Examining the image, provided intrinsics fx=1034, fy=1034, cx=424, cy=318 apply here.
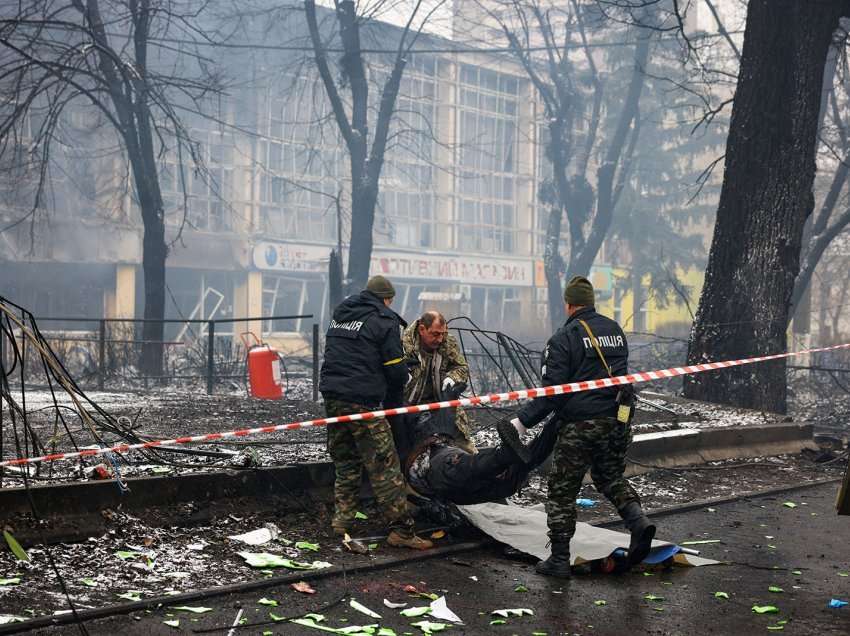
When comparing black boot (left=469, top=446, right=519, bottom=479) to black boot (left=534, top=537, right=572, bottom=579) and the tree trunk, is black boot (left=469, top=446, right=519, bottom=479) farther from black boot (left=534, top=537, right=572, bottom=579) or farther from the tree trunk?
the tree trunk

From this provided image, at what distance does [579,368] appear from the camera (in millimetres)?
6547

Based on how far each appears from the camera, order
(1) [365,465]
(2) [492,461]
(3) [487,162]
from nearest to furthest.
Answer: (2) [492,461], (1) [365,465], (3) [487,162]

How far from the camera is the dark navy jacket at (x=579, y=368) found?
642 cm

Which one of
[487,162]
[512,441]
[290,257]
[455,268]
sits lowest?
[512,441]

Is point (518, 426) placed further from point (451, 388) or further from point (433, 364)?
point (433, 364)

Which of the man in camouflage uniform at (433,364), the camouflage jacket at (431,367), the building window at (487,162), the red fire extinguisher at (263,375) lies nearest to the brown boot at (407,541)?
the man in camouflage uniform at (433,364)

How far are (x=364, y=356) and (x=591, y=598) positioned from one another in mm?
2244

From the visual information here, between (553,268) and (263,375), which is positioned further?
(553,268)

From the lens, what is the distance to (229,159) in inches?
1591

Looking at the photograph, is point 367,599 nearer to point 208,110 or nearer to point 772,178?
point 772,178

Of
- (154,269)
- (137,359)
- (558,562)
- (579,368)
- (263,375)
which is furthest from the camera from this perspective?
(154,269)

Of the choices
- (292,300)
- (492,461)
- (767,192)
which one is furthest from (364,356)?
(292,300)

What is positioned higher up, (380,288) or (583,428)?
(380,288)

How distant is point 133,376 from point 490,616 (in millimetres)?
14323
